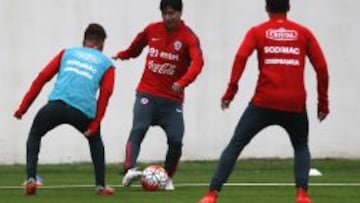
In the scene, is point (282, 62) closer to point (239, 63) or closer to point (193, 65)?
point (239, 63)

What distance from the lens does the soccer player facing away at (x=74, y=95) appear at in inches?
441

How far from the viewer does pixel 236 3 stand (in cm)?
1867

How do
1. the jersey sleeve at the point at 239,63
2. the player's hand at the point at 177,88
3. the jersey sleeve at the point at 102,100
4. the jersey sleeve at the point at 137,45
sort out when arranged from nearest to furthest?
the jersey sleeve at the point at 239,63
the jersey sleeve at the point at 102,100
the player's hand at the point at 177,88
the jersey sleeve at the point at 137,45

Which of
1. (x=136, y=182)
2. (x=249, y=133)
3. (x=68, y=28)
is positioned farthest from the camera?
(x=68, y=28)

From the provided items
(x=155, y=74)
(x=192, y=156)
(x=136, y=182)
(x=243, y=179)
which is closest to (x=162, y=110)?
(x=155, y=74)

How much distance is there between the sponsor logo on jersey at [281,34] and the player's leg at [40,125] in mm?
2468

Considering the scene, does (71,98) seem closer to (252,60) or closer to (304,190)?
(304,190)

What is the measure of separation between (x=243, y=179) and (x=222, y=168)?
195 inches

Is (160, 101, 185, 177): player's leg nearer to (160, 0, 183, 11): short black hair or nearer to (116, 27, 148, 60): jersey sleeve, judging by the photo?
(116, 27, 148, 60): jersey sleeve

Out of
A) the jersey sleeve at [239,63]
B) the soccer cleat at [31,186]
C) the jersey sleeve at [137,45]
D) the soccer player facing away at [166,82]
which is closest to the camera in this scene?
the jersey sleeve at [239,63]

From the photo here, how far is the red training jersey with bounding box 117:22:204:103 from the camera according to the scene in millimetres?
12461

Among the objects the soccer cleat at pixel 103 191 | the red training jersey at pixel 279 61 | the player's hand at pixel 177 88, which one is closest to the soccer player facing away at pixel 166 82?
the player's hand at pixel 177 88

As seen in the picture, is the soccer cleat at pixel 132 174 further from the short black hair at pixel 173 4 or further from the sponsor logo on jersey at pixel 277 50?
the sponsor logo on jersey at pixel 277 50

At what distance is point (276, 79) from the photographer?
973 cm
